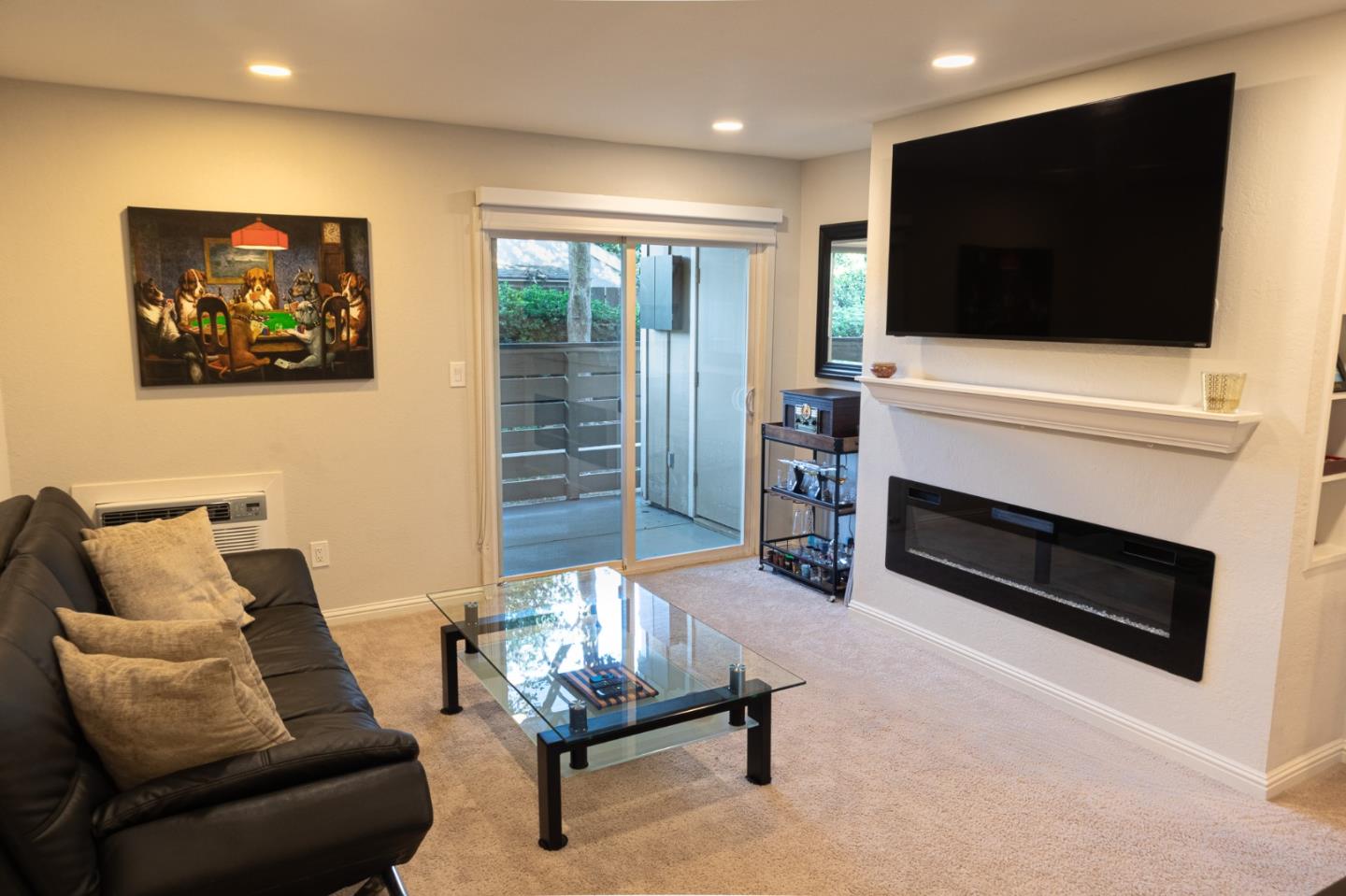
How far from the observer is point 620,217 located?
4.79 metres

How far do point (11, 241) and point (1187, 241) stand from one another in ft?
14.3

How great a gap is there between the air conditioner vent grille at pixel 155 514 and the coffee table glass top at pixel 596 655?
4.06 ft

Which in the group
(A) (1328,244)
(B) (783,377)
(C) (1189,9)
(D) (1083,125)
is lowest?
(B) (783,377)

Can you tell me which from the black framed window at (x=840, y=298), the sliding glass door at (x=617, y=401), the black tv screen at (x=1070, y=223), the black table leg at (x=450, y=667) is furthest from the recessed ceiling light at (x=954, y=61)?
the black table leg at (x=450, y=667)

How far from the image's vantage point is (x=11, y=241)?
11.6 ft

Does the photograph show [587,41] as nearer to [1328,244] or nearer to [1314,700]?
[1328,244]

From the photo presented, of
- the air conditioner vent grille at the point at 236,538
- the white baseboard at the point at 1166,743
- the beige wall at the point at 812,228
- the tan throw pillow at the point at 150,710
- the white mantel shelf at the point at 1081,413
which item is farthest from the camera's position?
the beige wall at the point at 812,228

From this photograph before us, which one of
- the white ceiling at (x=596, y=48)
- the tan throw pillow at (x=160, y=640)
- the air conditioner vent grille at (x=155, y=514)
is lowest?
the air conditioner vent grille at (x=155, y=514)

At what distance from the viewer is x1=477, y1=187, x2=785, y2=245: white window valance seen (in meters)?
4.43

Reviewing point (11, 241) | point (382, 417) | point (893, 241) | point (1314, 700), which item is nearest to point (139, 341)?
point (11, 241)

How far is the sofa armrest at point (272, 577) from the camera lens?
3277 mm

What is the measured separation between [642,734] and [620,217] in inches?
117

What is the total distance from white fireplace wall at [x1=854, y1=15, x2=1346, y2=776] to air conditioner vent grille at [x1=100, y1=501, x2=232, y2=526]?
3376mm

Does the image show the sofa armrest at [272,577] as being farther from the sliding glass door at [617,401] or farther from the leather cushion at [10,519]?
the sliding glass door at [617,401]
